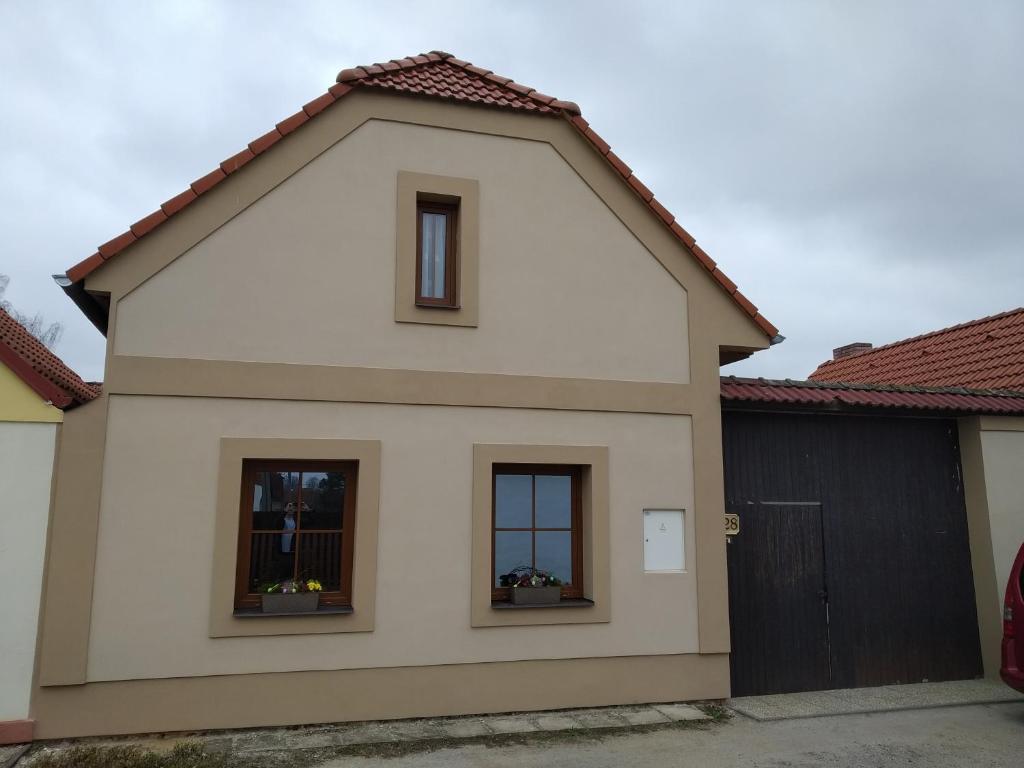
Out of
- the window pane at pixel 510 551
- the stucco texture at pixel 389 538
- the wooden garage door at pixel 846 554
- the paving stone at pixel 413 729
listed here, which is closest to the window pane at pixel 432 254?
the stucco texture at pixel 389 538

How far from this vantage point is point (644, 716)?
7.20 meters

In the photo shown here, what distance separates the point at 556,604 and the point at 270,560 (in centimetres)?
262

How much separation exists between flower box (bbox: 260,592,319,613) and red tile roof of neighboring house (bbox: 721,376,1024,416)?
4466 millimetres

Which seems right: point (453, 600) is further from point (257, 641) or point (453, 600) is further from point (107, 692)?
point (107, 692)

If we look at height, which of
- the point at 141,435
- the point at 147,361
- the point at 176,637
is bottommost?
the point at 176,637

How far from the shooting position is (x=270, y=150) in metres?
7.23

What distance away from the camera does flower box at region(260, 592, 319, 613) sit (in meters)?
6.73

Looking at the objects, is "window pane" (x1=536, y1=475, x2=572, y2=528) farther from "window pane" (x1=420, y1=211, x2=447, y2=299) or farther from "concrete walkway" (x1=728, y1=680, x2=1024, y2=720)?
"concrete walkway" (x1=728, y1=680, x2=1024, y2=720)

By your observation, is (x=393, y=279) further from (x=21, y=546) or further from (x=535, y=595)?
(x=21, y=546)

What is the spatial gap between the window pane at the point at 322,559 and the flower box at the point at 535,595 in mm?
1610

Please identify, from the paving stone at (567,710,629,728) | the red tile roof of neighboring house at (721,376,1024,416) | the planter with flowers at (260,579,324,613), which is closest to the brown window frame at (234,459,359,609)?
the planter with flowers at (260,579,324,613)

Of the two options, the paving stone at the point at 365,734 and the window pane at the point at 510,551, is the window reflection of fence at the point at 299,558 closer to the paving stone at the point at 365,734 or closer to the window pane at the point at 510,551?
the paving stone at the point at 365,734

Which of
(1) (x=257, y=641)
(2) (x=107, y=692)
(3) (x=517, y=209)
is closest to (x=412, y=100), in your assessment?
(3) (x=517, y=209)

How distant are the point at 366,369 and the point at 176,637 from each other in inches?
107
